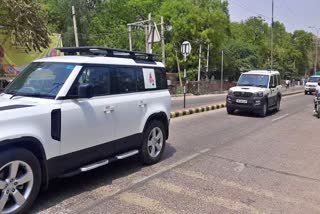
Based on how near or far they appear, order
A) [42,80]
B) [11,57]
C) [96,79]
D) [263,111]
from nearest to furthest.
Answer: [42,80] < [96,79] < [263,111] < [11,57]

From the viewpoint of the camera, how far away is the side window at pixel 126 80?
6266mm

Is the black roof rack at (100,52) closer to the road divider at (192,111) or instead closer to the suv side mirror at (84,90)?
the suv side mirror at (84,90)

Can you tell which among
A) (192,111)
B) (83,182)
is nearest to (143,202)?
(83,182)

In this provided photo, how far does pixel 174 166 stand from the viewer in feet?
23.7

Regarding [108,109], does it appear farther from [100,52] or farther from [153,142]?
[153,142]

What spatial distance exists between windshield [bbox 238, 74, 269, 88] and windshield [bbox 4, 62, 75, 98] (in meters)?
12.8

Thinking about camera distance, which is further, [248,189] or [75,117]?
[248,189]

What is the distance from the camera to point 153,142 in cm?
732

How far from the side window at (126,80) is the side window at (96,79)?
240mm

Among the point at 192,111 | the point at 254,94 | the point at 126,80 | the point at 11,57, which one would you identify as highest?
the point at 11,57

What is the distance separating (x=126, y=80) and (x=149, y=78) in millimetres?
748

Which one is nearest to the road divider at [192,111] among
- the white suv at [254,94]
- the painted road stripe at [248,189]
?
the white suv at [254,94]

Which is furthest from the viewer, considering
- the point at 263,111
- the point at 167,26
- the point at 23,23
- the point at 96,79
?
the point at 167,26

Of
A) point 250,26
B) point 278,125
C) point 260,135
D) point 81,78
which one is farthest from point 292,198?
point 250,26
